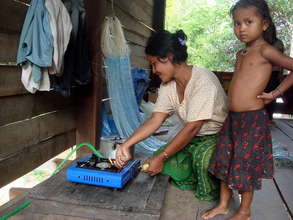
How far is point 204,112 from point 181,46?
36cm

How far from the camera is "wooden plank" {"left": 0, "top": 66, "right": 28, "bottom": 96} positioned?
1786mm

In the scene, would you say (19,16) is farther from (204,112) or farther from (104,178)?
(204,112)

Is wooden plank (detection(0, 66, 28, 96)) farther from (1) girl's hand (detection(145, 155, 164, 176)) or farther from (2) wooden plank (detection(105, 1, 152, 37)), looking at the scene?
(2) wooden plank (detection(105, 1, 152, 37))

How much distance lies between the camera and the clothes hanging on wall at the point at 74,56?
203cm

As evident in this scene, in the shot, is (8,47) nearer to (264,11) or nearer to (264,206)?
(264,11)

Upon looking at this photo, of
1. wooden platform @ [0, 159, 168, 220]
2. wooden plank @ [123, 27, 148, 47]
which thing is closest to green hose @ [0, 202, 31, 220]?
wooden platform @ [0, 159, 168, 220]

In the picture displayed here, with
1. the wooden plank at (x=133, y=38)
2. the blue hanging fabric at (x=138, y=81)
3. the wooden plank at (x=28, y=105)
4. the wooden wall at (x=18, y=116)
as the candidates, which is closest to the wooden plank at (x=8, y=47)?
the wooden wall at (x=18, y=116)

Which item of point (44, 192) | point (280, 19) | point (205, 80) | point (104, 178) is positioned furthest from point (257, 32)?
point (280, 19)

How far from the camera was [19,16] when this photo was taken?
6.23 ft

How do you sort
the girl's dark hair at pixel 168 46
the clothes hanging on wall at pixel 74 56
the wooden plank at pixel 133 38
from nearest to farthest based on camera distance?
the girl's dark hair at pixel 168 46 < the clothes hanging on wall at pixel 74 56 < the wooden plank at pixel 133 38

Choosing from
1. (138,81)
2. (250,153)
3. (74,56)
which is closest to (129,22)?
(138,81)

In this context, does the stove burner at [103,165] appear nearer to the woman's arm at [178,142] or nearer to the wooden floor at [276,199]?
the woman's arm at [178,142]

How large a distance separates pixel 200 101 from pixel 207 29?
899 centimetres

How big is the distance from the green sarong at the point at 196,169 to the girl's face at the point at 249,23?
566 millimetres
